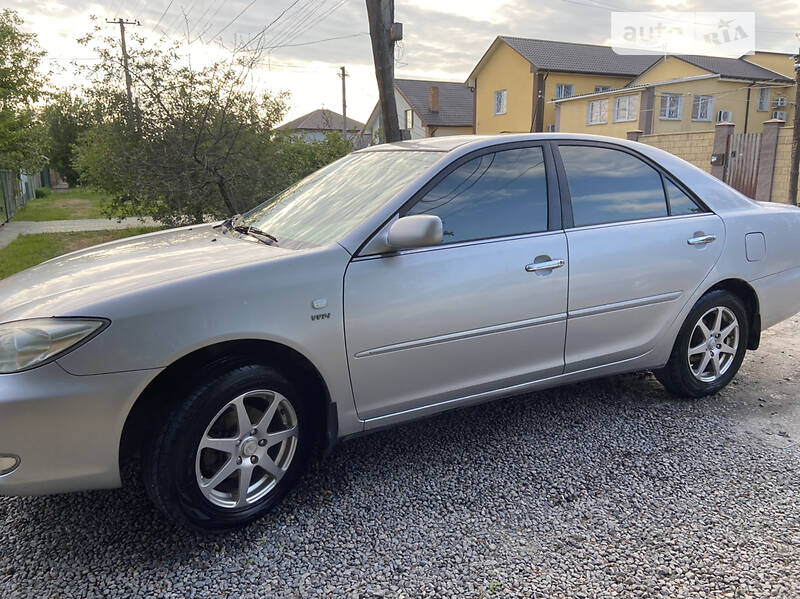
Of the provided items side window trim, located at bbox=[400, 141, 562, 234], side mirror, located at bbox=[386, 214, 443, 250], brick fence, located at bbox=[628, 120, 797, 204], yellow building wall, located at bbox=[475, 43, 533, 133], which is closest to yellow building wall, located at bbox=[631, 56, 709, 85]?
yellow building wall, located at bbox=[475, 43, 533, 133]

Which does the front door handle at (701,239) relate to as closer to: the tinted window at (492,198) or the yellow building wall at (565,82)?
the tinted window at (492,198)

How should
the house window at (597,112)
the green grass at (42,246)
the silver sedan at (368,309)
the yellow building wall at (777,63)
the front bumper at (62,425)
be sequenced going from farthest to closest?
the yellow building wall at (777,63), the house window at (597,112), the green grass at (42,246), the silver sedan at (368,309), the front bumper at (62,425)

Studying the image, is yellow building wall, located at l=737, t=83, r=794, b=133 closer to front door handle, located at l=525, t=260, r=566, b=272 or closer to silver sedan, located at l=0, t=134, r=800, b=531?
silver sedan, located at l=0, t=134, r=800, b=531

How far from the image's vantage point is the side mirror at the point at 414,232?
271 centimetres

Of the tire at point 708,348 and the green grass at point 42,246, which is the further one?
the green grass at point 42,246

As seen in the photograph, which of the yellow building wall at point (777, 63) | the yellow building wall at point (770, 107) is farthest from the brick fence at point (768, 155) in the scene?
the yellow building wall at point (777, 63)

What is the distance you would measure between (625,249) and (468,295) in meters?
1.09

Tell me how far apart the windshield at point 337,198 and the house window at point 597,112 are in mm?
30410

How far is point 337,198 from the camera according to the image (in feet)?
11.0

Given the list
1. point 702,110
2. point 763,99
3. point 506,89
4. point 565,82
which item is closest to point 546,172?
point 702,110

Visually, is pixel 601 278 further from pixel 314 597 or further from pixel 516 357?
pixel 314 597

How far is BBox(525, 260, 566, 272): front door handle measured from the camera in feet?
10.4

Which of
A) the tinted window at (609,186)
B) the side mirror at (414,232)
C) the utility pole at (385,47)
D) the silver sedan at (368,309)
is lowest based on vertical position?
the silver sedan at (368,309)

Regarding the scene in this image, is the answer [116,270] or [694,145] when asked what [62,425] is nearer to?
[116,270]
